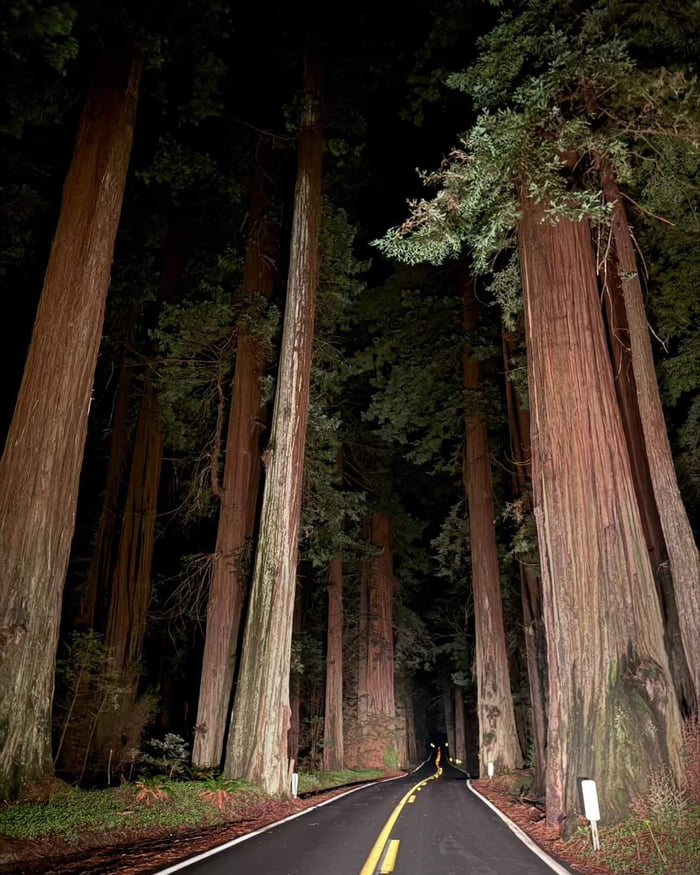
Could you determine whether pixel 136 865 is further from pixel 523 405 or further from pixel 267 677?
pixel 523 405

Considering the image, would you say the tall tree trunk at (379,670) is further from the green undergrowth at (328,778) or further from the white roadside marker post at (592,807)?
the white roadside marker post at (592,807)

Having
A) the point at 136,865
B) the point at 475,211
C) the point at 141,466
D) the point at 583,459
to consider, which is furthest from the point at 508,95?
the point at 141,466

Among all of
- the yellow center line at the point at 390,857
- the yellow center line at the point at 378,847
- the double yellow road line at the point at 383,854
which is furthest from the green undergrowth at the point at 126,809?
the yellow center line at the point at 390,857

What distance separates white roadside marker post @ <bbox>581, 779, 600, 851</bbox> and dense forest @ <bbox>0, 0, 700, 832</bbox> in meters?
0.38

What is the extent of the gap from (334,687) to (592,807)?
1836 centimetres

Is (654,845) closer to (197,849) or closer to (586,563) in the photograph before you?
(586,563)

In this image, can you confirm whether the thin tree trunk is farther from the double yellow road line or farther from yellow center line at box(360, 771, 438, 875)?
the double yellow road line

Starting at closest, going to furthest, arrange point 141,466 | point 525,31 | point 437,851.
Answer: point 437,851
point 525,31
point 141,466

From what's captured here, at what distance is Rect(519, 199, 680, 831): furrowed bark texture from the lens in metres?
6.21

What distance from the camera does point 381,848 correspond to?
242 inches

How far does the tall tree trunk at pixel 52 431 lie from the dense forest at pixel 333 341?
4 cm

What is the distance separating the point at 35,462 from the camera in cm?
761

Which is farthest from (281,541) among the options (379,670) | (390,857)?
(379,670)

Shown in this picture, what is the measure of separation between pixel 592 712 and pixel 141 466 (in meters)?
14.5
